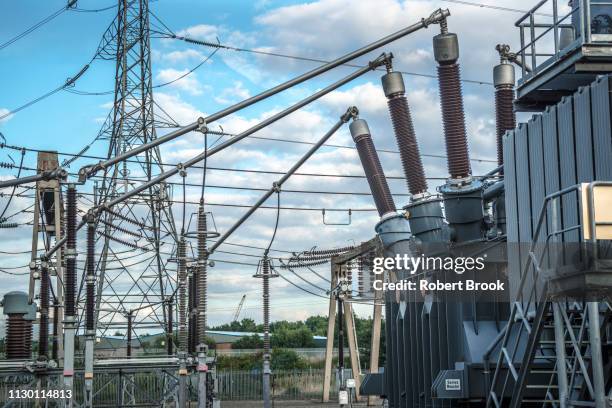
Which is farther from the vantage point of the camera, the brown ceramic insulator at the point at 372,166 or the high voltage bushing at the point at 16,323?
the high voltage bushing at the point at 16,323

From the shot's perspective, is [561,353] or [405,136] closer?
[561,353]

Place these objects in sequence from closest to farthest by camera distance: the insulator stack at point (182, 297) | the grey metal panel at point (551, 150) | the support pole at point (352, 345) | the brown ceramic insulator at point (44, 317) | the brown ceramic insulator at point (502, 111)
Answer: the grey metal panel at point (551, 150) < the brown ceramic insulator at point (502, 111) < the insulator stack at point (182, 297) < the brown ceramic insulator at point (44, 317) < the support pole at point (352, 345)

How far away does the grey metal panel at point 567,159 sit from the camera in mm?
16906

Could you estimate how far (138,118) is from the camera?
44.3 metres

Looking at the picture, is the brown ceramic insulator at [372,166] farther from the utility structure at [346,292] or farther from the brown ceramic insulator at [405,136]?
the utility structure at [346,292]

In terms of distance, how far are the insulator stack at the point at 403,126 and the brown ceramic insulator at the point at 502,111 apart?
10.3 feet

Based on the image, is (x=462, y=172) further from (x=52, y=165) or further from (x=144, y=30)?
(x=144, y=30)

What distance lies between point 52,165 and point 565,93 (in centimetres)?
2376

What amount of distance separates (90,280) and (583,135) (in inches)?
492

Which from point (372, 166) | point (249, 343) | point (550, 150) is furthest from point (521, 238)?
point (249, 343)

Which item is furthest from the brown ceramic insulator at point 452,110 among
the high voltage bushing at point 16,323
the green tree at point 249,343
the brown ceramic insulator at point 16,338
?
the green tree at point 249,343

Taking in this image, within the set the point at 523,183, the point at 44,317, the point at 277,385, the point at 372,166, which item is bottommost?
the point at 277,385

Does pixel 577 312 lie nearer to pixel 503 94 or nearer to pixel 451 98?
pixel 451 98

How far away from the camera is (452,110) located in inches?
814
